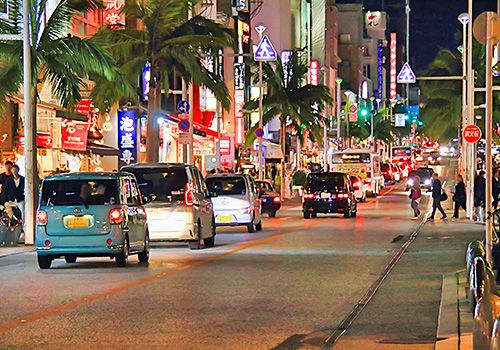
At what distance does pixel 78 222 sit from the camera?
58.7 ft

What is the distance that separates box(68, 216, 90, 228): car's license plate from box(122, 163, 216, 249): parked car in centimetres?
338

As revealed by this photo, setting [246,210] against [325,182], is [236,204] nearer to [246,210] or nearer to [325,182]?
[246,210]

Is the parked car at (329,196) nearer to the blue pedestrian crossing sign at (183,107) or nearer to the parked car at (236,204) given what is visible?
the blue pedestrian crossing sign at (183,107)

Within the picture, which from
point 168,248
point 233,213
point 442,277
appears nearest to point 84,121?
point 233,213

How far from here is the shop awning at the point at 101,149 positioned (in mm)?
39312

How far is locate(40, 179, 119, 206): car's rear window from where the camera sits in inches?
713

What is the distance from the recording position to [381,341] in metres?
10.1

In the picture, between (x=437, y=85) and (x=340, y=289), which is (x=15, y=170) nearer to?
(x=340, y=289)

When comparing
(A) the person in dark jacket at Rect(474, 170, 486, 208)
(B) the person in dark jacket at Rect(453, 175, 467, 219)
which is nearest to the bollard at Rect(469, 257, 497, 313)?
(A) the person in dark jacket at Rect(474, 170, 486, 208)

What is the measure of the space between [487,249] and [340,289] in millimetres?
2256

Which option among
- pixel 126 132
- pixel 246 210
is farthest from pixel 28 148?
pixel 126 132

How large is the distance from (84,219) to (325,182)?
21253 millimetres

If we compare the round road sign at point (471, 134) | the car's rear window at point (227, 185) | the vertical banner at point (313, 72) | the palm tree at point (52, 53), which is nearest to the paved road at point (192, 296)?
the palm tree at point (52, 53)

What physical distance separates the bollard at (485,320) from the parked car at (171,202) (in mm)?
14667
